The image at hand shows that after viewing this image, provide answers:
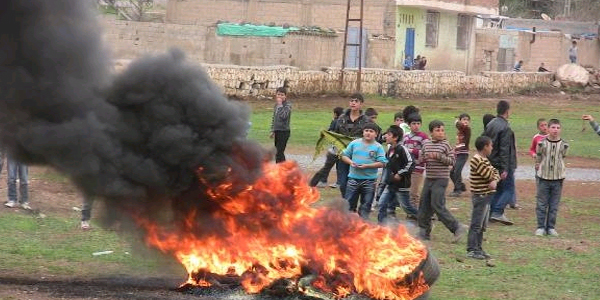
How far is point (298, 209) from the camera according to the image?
1197cm

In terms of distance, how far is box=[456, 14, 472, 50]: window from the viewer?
62094 mm

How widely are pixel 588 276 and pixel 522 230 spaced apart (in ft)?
13.3

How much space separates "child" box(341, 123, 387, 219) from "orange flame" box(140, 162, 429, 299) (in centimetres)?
428

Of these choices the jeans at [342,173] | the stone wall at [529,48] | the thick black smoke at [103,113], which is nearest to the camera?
the thick black smoke at [103,113]

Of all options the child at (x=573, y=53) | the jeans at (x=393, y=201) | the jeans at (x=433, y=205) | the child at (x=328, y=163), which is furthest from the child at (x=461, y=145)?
the child at (x=573, y=53)

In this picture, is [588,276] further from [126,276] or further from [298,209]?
[126,276]

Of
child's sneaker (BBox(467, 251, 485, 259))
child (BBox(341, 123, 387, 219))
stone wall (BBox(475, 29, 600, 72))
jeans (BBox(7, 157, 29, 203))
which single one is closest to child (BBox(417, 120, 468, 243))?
child (BBox(341, 123, 387, 219))

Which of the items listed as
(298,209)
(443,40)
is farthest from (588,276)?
(443,40)

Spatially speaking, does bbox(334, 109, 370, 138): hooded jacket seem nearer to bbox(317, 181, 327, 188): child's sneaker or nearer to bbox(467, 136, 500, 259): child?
bbox(317, 181, 327, 188): child's sneaker

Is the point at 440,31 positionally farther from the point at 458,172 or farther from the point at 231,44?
the point at 458,172

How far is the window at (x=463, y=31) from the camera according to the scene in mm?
62094

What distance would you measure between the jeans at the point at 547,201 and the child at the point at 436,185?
70.5 inches

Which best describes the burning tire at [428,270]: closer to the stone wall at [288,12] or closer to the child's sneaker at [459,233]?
the child's sneaker at [459,233]

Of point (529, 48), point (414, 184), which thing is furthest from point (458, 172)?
point (529, 48)
